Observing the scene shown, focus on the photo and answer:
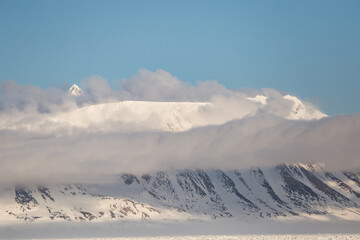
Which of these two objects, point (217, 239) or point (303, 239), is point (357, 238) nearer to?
point (303, 239)

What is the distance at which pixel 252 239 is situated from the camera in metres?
146

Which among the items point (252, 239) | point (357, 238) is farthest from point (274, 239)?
point (357, 238)

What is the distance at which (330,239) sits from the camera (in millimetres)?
140625

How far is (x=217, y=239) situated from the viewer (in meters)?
153

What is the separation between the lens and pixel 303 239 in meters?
144

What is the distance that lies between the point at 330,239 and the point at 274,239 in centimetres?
1378

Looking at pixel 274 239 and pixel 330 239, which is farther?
pixel 274 239

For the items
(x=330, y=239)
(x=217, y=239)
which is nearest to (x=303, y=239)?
(x=330, y=239)

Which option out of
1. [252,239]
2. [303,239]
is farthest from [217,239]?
[303,239]

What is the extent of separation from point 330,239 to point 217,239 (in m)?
24.8

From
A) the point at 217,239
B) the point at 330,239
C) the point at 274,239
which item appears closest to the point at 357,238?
the point at 330,239

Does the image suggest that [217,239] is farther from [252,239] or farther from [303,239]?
[303,239]

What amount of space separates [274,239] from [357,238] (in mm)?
17249

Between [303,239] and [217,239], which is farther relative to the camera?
[217,239]
